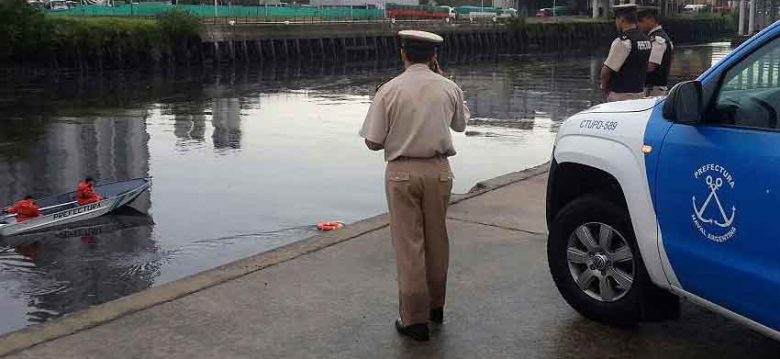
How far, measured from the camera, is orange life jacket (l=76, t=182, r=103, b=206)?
12578mm

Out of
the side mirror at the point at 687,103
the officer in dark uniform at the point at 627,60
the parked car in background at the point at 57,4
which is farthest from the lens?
the parked car in background at the point at 57,4

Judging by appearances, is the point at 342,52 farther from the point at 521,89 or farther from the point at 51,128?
the point at 51,128

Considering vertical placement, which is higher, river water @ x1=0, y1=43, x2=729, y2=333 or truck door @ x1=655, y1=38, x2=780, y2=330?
truck door @ x1=655, y1=38, x2=780, y2=330

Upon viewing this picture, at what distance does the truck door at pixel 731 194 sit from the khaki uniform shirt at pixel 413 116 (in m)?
1.07

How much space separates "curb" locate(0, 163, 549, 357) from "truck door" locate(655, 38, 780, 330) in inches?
118

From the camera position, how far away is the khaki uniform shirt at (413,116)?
4.36 m

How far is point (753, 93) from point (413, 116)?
1.59 metres

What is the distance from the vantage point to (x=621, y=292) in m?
4.71

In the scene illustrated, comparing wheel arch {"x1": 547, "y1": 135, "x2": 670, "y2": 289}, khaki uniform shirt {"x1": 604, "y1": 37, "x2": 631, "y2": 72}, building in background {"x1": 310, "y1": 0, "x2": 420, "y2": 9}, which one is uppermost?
building in background {"x1": 310, "y1": 0, "x2": 420, "y2": 9}

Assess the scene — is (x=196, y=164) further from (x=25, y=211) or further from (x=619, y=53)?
(x=619, y=53)

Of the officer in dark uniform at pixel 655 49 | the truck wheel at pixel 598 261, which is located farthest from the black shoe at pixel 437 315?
the officer in dark uniform at pixel 655 49

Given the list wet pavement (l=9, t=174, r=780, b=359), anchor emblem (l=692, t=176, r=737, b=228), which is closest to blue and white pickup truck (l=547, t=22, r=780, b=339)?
anchor emblem (l=692, t=176, r=737, b=228)

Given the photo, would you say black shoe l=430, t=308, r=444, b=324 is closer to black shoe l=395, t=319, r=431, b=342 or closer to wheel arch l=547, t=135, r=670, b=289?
black shoe l=395, t=319, r=431, b=342

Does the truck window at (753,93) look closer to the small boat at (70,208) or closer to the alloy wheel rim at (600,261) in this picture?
the alloy wheel rim at (600,261)
